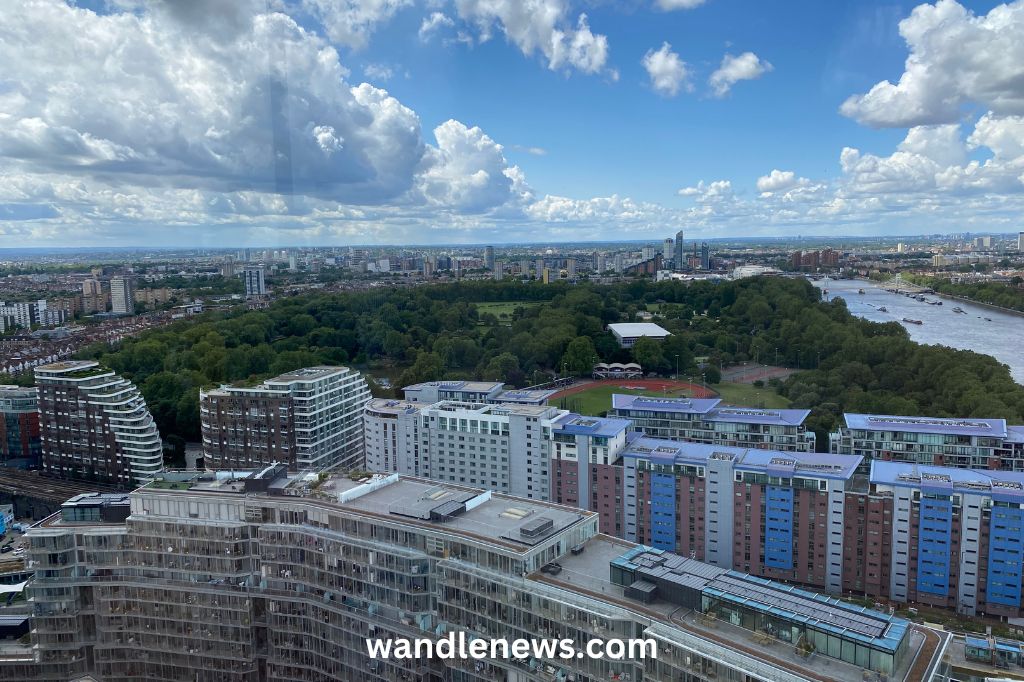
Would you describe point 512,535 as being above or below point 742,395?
above

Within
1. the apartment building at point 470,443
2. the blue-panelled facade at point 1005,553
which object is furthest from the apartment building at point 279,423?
the blue-panelled facade at point 1005,553

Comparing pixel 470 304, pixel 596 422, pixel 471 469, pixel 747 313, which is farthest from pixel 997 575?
pixel 470 304

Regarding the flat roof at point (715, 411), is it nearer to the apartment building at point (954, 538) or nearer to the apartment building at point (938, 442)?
the apartment building at point (938, 442)

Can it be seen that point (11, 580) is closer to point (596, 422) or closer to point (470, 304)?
point (596, 422)

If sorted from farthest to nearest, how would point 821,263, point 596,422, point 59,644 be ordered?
1. point 821,263
2. point 596,422
3. point 59,644

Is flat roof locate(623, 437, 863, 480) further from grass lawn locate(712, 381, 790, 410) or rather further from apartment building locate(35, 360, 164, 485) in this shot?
apartment building locate(35, 360, 164, 485)

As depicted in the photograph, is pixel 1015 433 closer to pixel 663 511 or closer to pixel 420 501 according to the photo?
pixel 663 511
